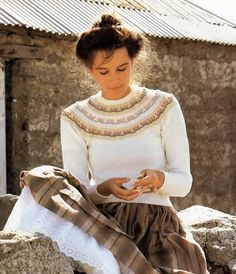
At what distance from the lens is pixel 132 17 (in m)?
8.41

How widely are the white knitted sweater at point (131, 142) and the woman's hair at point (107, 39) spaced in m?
0.20

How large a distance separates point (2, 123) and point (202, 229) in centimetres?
343

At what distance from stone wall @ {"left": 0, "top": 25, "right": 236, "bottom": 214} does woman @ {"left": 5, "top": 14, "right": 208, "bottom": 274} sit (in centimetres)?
283

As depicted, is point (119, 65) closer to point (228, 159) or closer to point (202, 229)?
Answer: point (202, 229)

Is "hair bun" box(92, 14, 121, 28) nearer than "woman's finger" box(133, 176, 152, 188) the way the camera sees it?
No

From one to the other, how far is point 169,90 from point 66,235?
238 inches

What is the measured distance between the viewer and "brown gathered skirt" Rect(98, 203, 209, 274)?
A: 2.79m

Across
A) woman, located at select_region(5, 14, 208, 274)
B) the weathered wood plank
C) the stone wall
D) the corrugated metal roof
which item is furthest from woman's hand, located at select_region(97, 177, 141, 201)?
the weathered wood plank

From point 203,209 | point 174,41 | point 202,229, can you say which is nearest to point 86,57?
point 202,229

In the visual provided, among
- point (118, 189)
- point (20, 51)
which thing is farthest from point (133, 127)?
point (20, 51)

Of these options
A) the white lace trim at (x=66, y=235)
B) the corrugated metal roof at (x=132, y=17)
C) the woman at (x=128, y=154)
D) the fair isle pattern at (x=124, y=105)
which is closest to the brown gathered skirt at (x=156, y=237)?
the woman at (x=128, y=154)

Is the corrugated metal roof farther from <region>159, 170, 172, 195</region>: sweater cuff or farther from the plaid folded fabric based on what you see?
the plaid folded fabric

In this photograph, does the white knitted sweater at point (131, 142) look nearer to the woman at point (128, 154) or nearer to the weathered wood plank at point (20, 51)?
the woman at point (128, 154)

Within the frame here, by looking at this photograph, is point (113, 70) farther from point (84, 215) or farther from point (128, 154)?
point (84, 215)
